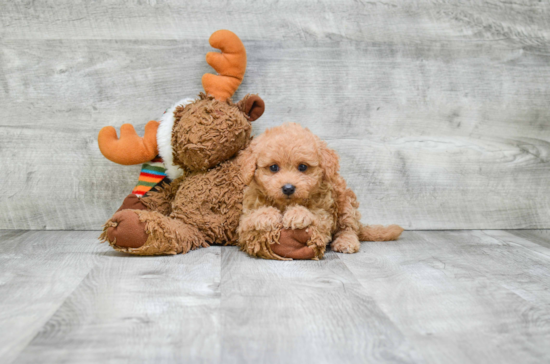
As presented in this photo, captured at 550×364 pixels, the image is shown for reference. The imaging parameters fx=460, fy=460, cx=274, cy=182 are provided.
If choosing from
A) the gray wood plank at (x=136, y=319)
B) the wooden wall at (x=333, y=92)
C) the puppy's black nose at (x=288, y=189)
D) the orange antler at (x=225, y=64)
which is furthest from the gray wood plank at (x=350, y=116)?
the gray wood plank at (x=136, y=319)

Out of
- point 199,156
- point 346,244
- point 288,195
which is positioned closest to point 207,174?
point 199,156

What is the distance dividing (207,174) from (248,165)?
16 centimetres

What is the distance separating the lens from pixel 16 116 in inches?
55.2

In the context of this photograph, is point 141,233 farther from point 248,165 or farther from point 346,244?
point 346,244

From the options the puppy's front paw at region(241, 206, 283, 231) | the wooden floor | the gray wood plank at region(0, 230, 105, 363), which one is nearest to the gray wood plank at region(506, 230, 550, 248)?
the wooden floor

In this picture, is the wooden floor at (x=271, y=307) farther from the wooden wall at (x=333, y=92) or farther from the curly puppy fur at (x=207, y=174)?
the wooden wall at (x=333, y=92)

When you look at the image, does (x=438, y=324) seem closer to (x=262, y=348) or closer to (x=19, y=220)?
(x=262, y=348)

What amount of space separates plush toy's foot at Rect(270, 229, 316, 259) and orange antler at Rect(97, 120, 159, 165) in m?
0.44

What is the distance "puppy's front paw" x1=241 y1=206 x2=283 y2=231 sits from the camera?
3.52ft

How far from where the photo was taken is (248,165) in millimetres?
1120

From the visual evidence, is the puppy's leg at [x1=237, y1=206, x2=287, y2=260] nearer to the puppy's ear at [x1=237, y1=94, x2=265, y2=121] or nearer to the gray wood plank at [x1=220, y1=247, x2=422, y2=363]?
the gray wood plank at [x1=220, y1=247, x2=422, y2=363]

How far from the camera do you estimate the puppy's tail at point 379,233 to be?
1328 millimetres

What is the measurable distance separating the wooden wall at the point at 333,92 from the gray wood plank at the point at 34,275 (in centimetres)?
15

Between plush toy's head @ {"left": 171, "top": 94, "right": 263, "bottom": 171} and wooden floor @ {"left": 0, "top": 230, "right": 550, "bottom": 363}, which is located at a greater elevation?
plush toy's head @ {"left": 171, "top": 94, "right": 263, "bottom": 171}
